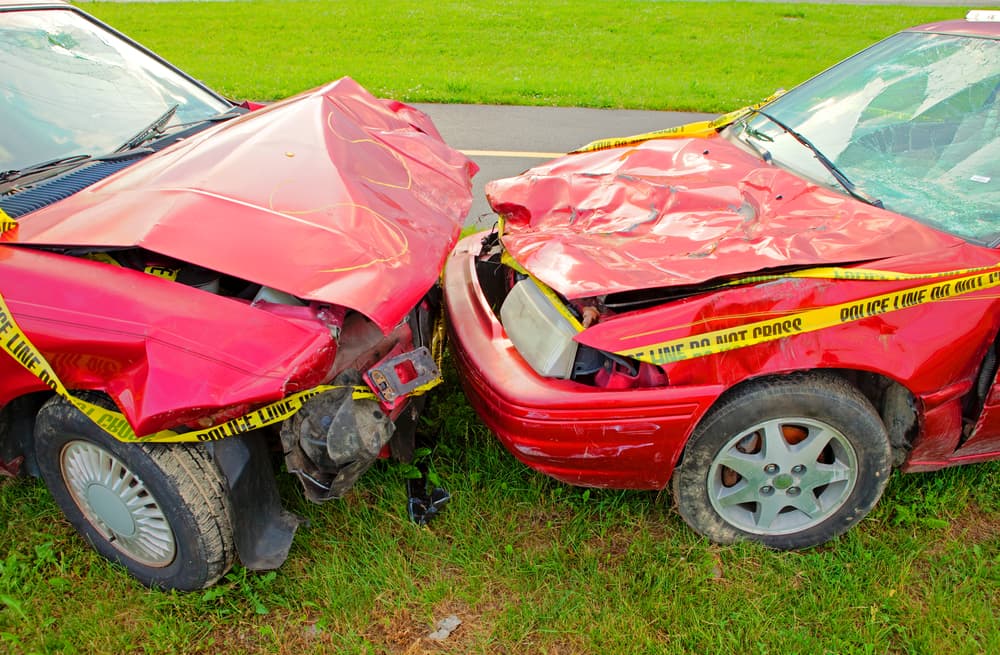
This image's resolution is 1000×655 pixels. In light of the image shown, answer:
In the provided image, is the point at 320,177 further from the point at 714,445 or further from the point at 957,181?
the point at 957,181

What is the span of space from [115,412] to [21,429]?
2.21 feet

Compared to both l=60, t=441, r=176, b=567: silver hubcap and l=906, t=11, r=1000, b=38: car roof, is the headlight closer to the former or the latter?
l=60, t=441, r=176, b=567: silver hubcap

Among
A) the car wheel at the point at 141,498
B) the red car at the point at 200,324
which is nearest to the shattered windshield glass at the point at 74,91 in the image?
the red car at the point at 200,324

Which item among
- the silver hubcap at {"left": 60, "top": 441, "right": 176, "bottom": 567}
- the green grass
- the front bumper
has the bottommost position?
the green grass

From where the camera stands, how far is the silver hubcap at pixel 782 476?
237 cm

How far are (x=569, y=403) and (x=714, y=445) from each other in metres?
0.49

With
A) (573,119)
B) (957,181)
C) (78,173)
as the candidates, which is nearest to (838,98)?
(957,181)

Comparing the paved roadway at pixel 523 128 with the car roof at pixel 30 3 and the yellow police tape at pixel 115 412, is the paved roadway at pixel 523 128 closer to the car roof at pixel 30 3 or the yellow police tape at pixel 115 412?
the car roof at pixel 30 3

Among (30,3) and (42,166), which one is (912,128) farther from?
(30,3)

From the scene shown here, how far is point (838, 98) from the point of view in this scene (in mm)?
3248

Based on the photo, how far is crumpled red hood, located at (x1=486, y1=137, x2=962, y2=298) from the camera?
89.8 inches

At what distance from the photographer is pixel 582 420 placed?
2.26 metres

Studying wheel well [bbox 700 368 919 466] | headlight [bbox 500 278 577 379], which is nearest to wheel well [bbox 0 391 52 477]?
headlight [bbox 500 278 577 379]

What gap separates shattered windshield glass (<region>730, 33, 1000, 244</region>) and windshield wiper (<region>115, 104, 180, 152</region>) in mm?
2592
